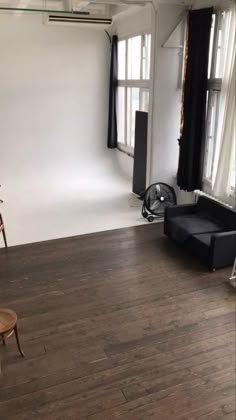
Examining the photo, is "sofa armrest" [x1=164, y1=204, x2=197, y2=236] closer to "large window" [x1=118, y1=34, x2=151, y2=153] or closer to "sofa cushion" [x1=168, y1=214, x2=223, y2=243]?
"sofa cushion" [x1=168, y1=214, x2=223, y2=243]

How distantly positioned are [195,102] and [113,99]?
2.98 metres

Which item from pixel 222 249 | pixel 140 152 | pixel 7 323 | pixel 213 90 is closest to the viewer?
pixel 7 323

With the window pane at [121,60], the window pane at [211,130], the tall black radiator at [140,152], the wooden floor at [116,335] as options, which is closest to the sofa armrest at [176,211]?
the wooden floor at [116,335]

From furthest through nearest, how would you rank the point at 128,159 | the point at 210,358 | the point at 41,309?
the point at 128,159 → the point at 41,309 → the point at 210,358

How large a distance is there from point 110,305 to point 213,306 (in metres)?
0.98

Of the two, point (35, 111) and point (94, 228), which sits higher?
point (35, 111)

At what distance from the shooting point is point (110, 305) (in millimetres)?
3561

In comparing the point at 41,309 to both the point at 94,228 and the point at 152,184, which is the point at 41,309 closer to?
the point at 94,228

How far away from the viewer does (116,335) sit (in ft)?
10.3

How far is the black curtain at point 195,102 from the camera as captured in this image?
15.6ft

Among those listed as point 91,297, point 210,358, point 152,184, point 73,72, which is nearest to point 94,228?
point 152,184

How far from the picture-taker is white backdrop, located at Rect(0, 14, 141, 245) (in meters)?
6.65

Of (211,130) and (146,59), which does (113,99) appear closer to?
(146,59)

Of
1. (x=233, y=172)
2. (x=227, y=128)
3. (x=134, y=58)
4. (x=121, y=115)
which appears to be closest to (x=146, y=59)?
(x=134, y=58)
